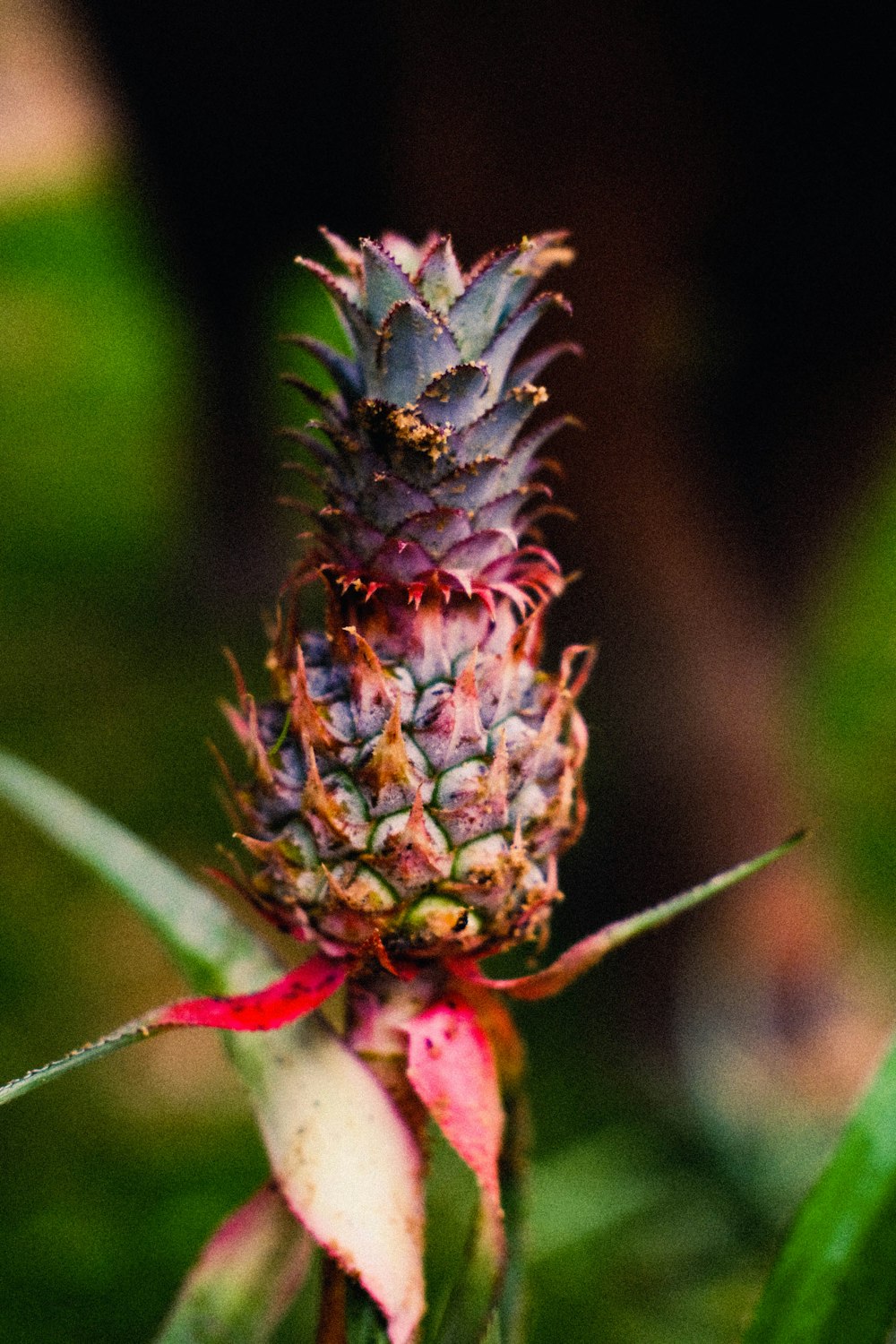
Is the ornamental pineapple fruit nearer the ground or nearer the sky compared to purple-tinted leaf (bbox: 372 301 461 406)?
nearer the ground

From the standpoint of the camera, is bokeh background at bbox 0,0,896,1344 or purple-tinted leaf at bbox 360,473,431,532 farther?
bokeh background at bbox 0,0,896,1344

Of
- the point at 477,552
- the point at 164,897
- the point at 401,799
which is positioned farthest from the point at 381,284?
the point at 164,897

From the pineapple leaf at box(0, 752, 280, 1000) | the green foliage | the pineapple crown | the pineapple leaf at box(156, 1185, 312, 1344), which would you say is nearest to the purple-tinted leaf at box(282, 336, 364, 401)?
the pineapple crown

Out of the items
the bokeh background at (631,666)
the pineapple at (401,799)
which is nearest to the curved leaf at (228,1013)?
the pineapple at (401,799)

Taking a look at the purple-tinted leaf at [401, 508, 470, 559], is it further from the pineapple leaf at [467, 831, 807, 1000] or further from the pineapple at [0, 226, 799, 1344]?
the pineapple leaf at [467, 831, 807, 1000]

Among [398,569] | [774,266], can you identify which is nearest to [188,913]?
[398,569]

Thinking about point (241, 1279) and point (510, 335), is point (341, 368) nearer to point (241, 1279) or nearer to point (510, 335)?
point (510, 335)
